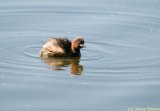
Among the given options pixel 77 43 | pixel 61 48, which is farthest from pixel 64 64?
pixel 77 43

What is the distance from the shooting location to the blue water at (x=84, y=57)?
11.4 meters

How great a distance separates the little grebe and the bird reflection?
0.47 feet

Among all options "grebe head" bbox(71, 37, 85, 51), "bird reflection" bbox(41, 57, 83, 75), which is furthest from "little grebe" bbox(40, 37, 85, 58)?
"bird reflection" bbox(41, 57, 83, 75)

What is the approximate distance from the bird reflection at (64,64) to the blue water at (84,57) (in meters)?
0.02

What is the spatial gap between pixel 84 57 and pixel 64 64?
0.66 meters

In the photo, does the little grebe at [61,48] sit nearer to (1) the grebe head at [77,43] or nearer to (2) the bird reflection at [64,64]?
(1) the grebe head at [77,43]

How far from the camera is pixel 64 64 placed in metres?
Answer: 13.9

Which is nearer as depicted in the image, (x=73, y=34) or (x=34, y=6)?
(x=73, y=34)

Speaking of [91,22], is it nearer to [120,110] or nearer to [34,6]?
[34,6]

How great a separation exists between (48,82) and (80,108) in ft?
5.05

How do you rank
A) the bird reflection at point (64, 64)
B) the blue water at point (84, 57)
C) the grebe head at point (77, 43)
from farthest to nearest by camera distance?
the grebe head at point (77, 43)
the bird reflection at point (64, 64)
the blue water at point (84, 57)

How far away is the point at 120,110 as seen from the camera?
10906 mm

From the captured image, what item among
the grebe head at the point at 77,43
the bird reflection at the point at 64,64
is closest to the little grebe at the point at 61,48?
the grebe head at the point at 77,43

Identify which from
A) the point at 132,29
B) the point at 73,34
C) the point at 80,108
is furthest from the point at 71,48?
the point at 80,108
